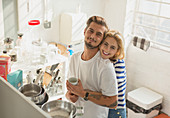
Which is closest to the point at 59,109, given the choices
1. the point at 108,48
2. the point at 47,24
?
the point at 108,48

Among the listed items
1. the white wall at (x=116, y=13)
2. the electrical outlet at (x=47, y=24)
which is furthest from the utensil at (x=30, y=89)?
the white wall at (x=116, y=13)

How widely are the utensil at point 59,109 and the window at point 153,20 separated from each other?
97.4 inches

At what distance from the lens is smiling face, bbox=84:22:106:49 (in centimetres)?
151

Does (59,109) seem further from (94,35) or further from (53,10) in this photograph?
(53,10)

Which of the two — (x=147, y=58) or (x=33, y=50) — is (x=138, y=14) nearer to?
(x=147, y=58)

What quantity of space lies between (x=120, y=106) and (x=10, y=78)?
3.07 feet

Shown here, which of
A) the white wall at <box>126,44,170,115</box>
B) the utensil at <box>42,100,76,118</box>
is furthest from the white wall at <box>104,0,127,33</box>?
the utensil at <box>42,100,76,118</box>

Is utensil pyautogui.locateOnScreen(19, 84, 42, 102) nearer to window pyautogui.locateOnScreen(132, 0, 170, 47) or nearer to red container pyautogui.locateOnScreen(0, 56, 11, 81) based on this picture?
red container pyautogui.locateOnScreen(0, 56, 11, 81)

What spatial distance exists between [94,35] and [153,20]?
2.33 m

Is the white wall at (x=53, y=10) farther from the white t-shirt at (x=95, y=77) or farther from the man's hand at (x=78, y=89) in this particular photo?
the man's hand at (x=78, y=89)

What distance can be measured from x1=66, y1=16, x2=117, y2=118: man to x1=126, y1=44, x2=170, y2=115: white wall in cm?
203

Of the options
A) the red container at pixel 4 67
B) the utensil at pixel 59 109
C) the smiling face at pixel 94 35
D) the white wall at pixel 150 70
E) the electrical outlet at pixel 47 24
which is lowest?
the white wall at pixel 150 70

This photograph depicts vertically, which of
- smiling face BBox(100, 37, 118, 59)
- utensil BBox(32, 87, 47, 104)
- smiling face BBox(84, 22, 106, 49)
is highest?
smiling face BBox(84, 22, 106, 49)

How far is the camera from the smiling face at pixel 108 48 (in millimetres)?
1546
